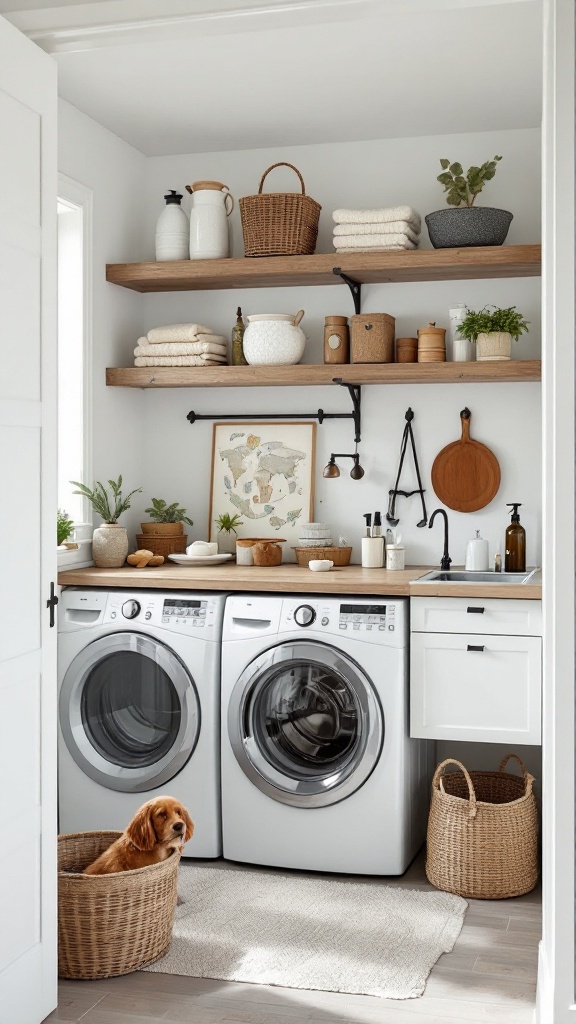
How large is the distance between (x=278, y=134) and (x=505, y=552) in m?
1.90

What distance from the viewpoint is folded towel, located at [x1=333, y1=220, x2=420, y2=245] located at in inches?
154

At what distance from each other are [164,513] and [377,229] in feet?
4.80

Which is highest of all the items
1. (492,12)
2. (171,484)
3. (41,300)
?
(492,12)

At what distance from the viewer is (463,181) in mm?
3959

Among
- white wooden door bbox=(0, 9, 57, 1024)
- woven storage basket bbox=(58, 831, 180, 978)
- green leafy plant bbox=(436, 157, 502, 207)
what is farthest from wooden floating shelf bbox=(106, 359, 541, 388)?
woven storage basket bbox=(58, 831, 180, 978)

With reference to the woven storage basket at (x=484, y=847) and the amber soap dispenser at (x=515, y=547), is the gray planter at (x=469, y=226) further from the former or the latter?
the woven storage basket at (x=484, y=847)

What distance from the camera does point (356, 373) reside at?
398 centimetres

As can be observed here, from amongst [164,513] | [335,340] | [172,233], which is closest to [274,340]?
[335,340]

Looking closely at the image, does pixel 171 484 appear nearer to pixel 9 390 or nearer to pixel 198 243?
pixel 198 243

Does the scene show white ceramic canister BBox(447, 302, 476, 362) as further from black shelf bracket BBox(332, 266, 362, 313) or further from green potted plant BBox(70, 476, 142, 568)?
green potted plant BBox(70, 476, 142, 568)

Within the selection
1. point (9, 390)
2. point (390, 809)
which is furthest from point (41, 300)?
point (390, 809)

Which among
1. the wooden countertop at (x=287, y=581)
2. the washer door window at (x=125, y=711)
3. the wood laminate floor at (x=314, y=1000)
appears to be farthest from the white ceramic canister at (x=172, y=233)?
the wood laminate floor at (x=314, y=1000)

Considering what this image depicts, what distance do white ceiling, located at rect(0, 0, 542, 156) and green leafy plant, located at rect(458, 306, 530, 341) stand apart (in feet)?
2.53

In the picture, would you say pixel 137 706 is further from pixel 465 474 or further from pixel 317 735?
pixel 465 474
